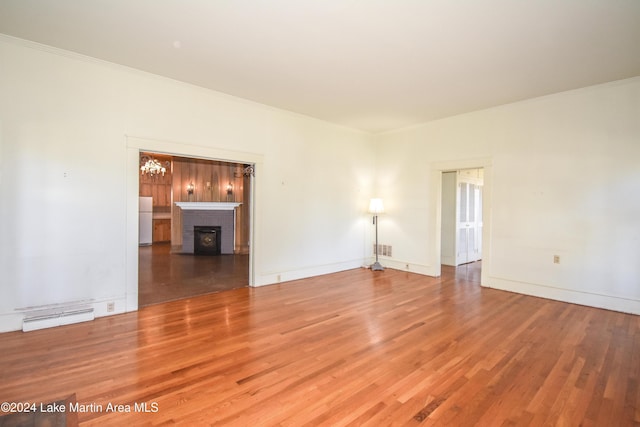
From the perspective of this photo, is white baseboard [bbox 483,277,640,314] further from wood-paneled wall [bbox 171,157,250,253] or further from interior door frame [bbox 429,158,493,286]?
wood-paneled wall [bbox 171,157,250,253]

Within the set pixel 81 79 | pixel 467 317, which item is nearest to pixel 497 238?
pixel 467 317

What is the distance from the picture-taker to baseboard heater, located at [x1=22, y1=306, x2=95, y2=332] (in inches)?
127

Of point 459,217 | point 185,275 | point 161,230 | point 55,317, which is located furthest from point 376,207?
point 161,230

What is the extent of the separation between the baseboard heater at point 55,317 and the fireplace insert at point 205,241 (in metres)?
5.02

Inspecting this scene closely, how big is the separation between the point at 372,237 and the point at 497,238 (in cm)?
262

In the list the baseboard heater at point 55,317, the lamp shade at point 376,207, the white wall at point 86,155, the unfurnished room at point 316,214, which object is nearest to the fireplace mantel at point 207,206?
the unfurnished room at point 316,214

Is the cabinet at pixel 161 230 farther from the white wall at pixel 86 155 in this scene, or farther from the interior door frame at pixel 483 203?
the interior door frame at pixel 483 203

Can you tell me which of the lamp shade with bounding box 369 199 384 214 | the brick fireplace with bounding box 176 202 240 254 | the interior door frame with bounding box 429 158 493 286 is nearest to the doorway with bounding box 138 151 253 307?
the brick fireplace with bounding box 176 202 240 254

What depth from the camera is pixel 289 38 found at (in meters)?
3.08

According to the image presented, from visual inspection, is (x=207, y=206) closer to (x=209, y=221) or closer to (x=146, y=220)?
(x=209, y=221)

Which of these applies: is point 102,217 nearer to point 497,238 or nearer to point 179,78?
point 179,78

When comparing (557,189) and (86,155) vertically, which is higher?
(86,155)

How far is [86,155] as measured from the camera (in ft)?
11.8

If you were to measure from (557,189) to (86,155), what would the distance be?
20.8 ft
